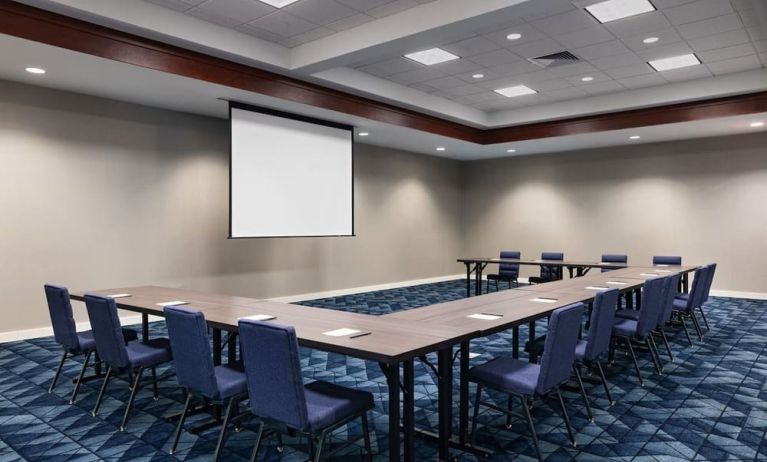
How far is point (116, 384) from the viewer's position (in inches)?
167

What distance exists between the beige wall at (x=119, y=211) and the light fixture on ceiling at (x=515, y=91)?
13.1 feet

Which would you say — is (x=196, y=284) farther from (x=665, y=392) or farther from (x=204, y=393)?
(x=665, y=392)

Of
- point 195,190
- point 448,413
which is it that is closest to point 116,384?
point 448,413

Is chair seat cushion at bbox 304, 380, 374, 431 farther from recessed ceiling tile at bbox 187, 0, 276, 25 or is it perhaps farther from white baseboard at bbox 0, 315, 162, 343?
white baseboard at bbox 0, 315, 162, 343

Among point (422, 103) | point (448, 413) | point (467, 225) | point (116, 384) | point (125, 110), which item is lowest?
point (116, 384)

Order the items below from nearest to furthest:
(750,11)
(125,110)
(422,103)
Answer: (750,11)
(125,110)
(422,103)

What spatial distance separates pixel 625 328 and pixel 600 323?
4.08ft

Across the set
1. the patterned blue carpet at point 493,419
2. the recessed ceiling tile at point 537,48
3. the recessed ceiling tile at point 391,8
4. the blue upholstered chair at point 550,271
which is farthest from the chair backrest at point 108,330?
the blue upholstered chair at point 550,271

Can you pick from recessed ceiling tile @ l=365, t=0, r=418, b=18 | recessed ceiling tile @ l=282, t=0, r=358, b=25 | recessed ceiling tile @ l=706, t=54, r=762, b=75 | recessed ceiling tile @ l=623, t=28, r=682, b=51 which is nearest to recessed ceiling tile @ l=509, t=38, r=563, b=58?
recessed ceiling tile @ l=623, t=28, r=682, b=51

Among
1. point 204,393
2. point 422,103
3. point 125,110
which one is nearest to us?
point 204,393

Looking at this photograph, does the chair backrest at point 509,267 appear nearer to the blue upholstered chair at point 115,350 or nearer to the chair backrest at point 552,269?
the chair backrest at point 552,269

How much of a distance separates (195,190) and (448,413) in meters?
5.91

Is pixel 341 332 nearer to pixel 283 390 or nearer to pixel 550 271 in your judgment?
pixel 283 390

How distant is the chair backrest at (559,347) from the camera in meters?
2.74
